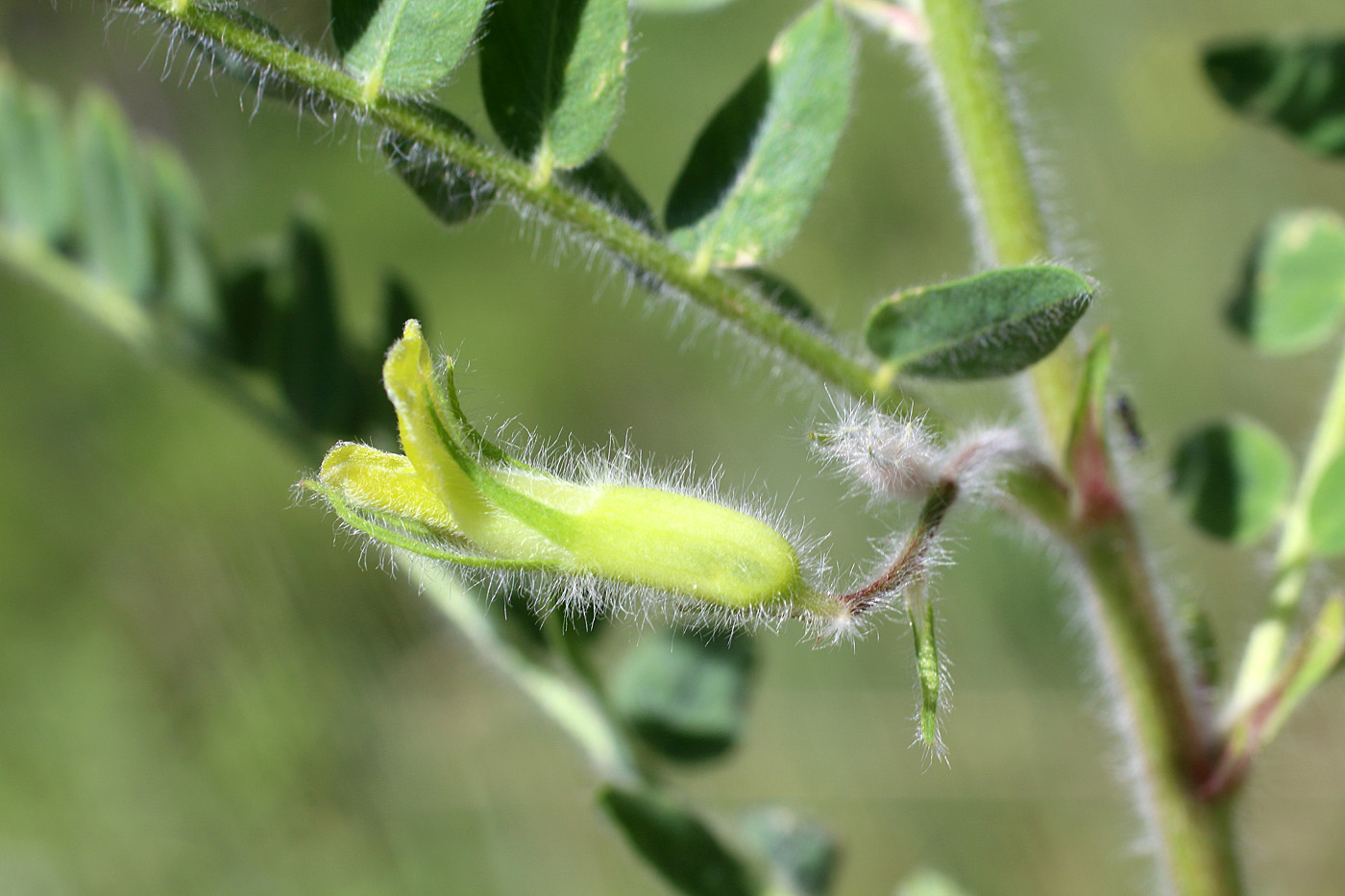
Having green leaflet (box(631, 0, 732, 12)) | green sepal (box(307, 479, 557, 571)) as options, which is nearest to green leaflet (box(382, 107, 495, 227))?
green sepal (box(307, 479, 557, 571))

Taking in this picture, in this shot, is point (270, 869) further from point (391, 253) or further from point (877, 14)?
point (877, 14)

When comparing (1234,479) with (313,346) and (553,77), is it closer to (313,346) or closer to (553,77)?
(553,77)

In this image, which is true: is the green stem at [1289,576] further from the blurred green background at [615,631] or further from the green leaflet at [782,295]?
the blurred green background at [615,631]

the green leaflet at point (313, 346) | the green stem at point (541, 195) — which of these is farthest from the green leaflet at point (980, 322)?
the green leaflet at point (313, 346)

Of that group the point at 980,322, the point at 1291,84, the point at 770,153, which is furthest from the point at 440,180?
the point at 1291,84

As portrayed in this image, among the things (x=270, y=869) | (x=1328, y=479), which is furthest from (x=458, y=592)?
(x=270, y=869)

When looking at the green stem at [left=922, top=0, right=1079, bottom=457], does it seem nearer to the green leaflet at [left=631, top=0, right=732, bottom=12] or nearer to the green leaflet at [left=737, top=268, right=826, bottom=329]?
the green leaflet at [left=737, top=268, right=826, bottom=329]

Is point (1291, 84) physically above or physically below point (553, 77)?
below

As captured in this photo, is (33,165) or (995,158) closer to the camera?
(995,158)
